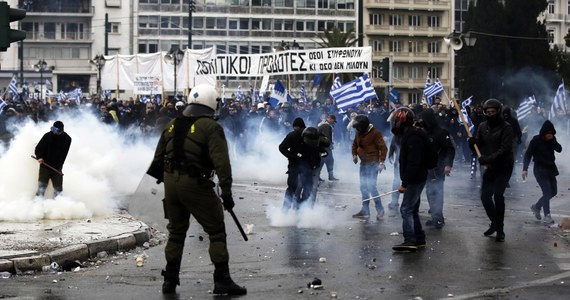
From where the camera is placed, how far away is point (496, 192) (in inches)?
520

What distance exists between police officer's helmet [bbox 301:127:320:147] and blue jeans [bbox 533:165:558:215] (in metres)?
3.13

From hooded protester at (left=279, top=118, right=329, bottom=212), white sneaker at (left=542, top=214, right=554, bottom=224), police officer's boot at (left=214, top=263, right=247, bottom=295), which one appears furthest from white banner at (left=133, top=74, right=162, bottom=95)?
police officer's boot at (left=214, top=263, right=247, bottom=295)

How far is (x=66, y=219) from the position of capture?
15109 mm

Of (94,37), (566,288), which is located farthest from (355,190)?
(94,37)

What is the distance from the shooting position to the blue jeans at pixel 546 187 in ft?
50.2

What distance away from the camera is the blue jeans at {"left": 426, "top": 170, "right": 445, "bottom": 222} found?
14531 mm

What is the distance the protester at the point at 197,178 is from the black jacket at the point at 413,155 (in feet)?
12.2

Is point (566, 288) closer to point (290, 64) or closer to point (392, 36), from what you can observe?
point (290, 64)

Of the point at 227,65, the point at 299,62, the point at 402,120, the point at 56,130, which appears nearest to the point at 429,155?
the point at 402,120

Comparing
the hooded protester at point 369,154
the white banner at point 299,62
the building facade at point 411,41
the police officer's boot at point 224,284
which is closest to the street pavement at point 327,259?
the police officer's boot at point 224,284

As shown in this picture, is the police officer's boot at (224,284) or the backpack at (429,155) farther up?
the backpack at (429,155)

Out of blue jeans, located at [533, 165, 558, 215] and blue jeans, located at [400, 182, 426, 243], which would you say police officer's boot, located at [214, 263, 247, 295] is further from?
blue jeans, located at [533, 165, 558, 215]

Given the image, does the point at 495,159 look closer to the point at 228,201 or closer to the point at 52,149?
the point at 228,201

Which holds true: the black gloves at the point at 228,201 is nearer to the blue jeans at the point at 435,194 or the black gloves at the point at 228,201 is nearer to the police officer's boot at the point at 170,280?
the police officer's boot at the point at 170,280
